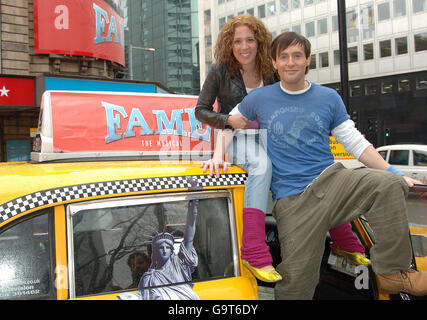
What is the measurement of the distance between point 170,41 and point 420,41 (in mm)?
35997

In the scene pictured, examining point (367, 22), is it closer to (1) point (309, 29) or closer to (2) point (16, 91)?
(1) point (309, 29)

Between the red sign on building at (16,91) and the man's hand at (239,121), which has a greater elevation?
the red sign on building at (16,91)

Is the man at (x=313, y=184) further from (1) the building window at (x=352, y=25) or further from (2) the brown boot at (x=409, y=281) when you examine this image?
(1) the building window at (x=352, y=25)

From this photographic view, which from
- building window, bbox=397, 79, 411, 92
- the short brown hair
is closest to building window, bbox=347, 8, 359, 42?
building window, bbox=397, 79, 411, 92

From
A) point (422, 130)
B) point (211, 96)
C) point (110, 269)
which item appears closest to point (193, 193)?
point (110, 269)

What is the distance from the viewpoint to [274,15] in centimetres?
3862

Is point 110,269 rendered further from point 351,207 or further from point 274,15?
point 274,15

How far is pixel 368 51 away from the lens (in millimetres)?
34500

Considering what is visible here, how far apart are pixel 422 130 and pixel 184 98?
28141 mm

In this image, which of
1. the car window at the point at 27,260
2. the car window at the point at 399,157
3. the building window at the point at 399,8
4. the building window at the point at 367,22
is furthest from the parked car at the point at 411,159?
the building window at the point at 367,22

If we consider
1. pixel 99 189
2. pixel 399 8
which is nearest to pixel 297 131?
pixel 99 189

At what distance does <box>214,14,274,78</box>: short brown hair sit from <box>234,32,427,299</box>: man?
40 centimetres

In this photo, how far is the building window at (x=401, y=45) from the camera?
32.0m

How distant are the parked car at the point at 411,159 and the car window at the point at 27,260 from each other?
42.6 feet
